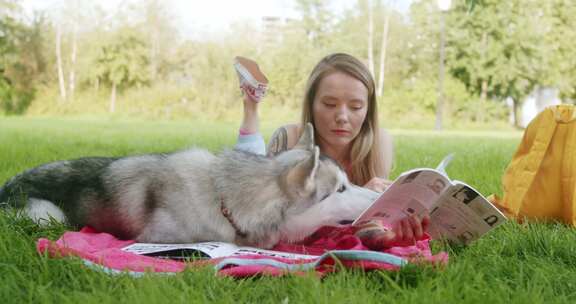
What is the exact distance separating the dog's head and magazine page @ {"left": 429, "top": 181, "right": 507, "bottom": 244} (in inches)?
19.6

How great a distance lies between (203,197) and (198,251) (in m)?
0.36

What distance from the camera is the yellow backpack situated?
3.07 m

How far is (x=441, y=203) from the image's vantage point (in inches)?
98.2

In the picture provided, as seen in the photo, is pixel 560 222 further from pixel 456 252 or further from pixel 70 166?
pixel 70 166

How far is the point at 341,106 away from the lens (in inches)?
140

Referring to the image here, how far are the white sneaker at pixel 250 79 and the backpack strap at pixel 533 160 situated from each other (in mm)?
1853

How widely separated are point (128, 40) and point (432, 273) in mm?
26898

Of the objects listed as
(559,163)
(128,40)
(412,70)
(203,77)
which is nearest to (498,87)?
(412,70)

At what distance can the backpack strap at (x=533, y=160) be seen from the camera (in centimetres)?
314

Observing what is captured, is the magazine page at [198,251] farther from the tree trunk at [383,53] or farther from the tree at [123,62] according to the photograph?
the tree trunk at [383,53]

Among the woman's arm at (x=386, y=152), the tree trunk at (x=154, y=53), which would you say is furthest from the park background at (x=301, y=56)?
the woman's arm at (x=386, y=152)

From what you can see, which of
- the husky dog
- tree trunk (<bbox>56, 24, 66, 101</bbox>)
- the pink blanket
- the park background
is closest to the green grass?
the pink blanket

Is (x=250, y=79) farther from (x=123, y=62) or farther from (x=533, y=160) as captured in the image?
(x=123, y=62)

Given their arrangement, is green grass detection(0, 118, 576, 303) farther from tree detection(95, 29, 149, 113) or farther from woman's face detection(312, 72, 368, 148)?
tree detection(95, 29, 149, 113)
